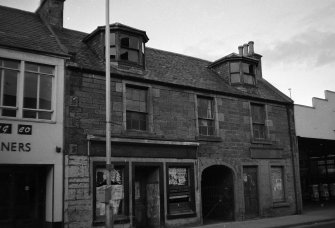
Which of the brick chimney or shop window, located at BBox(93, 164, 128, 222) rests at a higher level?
the brick chimney

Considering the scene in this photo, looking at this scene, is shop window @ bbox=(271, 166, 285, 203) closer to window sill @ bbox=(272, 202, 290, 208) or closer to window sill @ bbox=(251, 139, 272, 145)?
window sill @ bbox=(272, 202, 290, 208)

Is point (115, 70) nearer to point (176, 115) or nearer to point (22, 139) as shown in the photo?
point (176, 115)

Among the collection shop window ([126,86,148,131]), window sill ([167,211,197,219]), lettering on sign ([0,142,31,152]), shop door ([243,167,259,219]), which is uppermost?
shop window ([126,86,148,131])

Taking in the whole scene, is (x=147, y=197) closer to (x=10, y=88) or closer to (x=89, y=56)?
(x=89, y=56)

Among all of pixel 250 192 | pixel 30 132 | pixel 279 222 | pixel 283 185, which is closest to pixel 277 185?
pixel 283 185

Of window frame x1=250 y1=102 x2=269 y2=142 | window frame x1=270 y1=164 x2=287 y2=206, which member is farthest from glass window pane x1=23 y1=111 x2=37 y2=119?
window frame x1=270 y1=164 x2=287 y2=206

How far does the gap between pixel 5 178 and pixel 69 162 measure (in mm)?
2201

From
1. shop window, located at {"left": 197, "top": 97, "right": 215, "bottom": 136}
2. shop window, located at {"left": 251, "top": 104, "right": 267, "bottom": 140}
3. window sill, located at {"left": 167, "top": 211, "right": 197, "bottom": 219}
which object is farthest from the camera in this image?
shop window, located at {"left": 251, "top": 104, "right": 267, "bottom": 140}

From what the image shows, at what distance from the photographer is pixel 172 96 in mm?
17172

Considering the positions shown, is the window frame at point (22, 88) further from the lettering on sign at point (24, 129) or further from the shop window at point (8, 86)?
the lettering on sign at point (24, 129)

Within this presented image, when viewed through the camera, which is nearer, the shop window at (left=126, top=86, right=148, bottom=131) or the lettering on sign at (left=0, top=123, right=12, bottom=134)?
the lettering on sign at (left=0, top=123, right=12, bottom=134)

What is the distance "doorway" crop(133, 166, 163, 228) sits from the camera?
1565 centimetres

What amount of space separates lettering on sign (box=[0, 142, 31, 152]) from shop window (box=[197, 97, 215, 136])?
8420mm

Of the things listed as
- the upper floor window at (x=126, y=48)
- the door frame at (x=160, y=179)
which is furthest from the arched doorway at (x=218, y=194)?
the upper floor window at (x=126, y=48)
